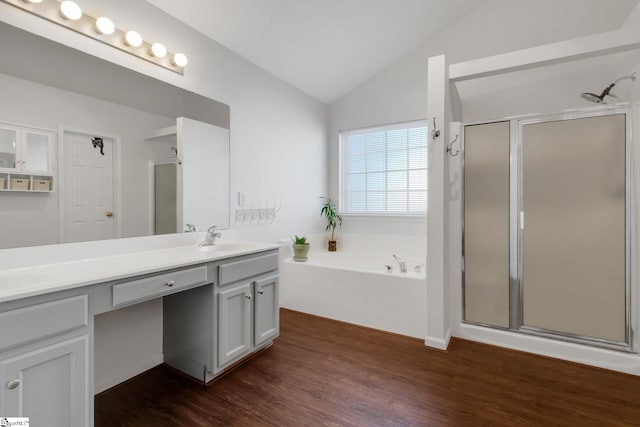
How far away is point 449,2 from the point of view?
316 cm

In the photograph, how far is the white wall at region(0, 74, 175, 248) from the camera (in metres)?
1.54

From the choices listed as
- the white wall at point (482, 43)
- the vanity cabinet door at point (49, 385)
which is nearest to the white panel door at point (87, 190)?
the vanity cabinet door at point (49, 385)

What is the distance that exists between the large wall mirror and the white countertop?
14 cm

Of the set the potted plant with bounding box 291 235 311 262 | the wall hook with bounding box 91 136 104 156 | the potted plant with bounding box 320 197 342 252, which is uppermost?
the wall hook with bounding box 91 136 104 156

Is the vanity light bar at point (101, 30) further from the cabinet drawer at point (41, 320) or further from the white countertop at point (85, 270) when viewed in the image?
the cabinet drawer at point (41, 320)

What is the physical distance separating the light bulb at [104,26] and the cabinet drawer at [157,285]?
1.55 meters

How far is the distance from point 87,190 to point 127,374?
122 centimetres

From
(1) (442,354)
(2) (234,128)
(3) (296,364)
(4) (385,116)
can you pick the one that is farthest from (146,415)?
(4) (385,116)

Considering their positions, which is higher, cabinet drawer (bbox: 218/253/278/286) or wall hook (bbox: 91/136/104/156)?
wall hook (bbox: 91/136/104/156)

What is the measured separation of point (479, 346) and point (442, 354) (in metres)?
0.39

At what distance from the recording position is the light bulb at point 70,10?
5.63 feet

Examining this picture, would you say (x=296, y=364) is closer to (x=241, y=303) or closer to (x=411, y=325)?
(x=241, y=303)

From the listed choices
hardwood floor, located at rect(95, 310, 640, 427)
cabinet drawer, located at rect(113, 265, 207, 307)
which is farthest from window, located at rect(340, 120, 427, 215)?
cabinet drawer, located at rect(113, 265, 207, 307)

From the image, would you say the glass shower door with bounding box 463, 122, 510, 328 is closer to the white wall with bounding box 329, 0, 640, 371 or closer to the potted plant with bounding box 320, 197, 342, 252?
the white wall with bounding box 329, 0, 640, 371
